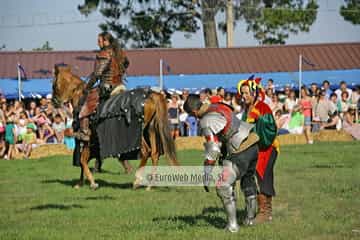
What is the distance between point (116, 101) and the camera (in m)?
13.8

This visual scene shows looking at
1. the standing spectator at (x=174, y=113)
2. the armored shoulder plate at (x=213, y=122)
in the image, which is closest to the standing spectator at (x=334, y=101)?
the standing spectator at (x=174, y=113)

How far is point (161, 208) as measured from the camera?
11406 mm

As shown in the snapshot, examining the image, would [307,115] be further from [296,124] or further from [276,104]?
[276,104]

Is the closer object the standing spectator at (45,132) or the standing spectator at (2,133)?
the standing spectator at (2,133)

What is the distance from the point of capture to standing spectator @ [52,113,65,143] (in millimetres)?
23125

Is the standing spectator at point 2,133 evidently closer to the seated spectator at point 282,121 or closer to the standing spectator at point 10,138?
the standing spectator at point 10,138

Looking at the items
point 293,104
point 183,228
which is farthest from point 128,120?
point 293,104

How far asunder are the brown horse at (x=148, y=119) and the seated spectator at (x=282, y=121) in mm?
9640

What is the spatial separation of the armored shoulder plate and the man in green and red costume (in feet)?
3.08

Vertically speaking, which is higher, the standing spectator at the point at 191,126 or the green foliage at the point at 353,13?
the green foliage at the point at 353,13

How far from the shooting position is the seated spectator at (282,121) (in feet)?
77.4

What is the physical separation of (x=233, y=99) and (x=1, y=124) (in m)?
6.74

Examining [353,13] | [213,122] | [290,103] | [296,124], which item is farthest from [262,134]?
[353,13]

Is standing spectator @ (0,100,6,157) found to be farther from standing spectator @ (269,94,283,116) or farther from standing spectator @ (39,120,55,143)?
standing spectator @ (269,94,283,116)
